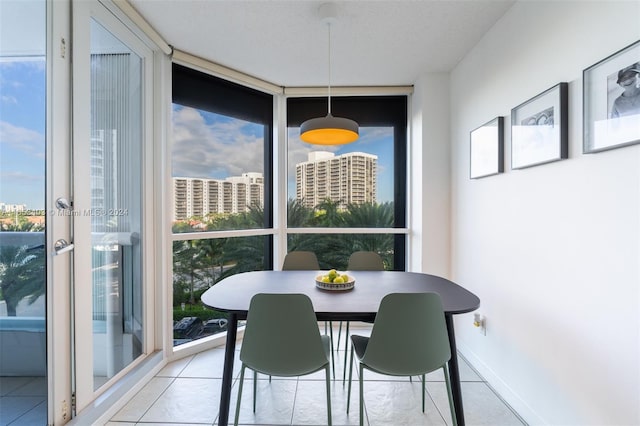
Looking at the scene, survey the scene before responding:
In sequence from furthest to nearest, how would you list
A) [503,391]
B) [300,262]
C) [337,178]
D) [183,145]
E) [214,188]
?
[337,178], [214,188], [183,145], [300,262], [503,391]

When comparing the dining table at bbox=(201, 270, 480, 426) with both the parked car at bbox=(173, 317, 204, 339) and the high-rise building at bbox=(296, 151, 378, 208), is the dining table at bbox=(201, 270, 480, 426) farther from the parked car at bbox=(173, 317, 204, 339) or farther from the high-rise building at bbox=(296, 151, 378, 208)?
the high-rise building at bbox=(296, 151, 378, 208)

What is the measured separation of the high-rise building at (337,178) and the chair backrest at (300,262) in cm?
93

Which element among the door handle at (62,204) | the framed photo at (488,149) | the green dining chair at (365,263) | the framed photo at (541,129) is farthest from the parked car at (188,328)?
the framed photo at (541,129)

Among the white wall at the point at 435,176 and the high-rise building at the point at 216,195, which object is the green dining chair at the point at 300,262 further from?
the white wall at the point at 435,176

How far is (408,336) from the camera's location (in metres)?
1.47

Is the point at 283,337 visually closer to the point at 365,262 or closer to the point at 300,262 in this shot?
the point at 300,262

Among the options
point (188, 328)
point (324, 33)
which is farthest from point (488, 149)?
point (188, 328)

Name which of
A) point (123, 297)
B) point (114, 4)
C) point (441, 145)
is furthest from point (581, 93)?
point (123, 297)

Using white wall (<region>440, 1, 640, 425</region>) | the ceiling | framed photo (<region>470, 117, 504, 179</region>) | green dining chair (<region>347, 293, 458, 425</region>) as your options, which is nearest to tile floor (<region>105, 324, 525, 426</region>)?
white wall (<region>440, 1, 640, 425</region>)

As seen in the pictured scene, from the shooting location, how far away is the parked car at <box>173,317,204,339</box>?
2771mm

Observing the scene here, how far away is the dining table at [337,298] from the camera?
154cm

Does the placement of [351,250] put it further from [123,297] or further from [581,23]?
[581,23]

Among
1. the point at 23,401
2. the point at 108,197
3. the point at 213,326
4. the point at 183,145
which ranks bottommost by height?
the point at 213,326

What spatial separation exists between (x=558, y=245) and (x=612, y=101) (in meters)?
0.74
